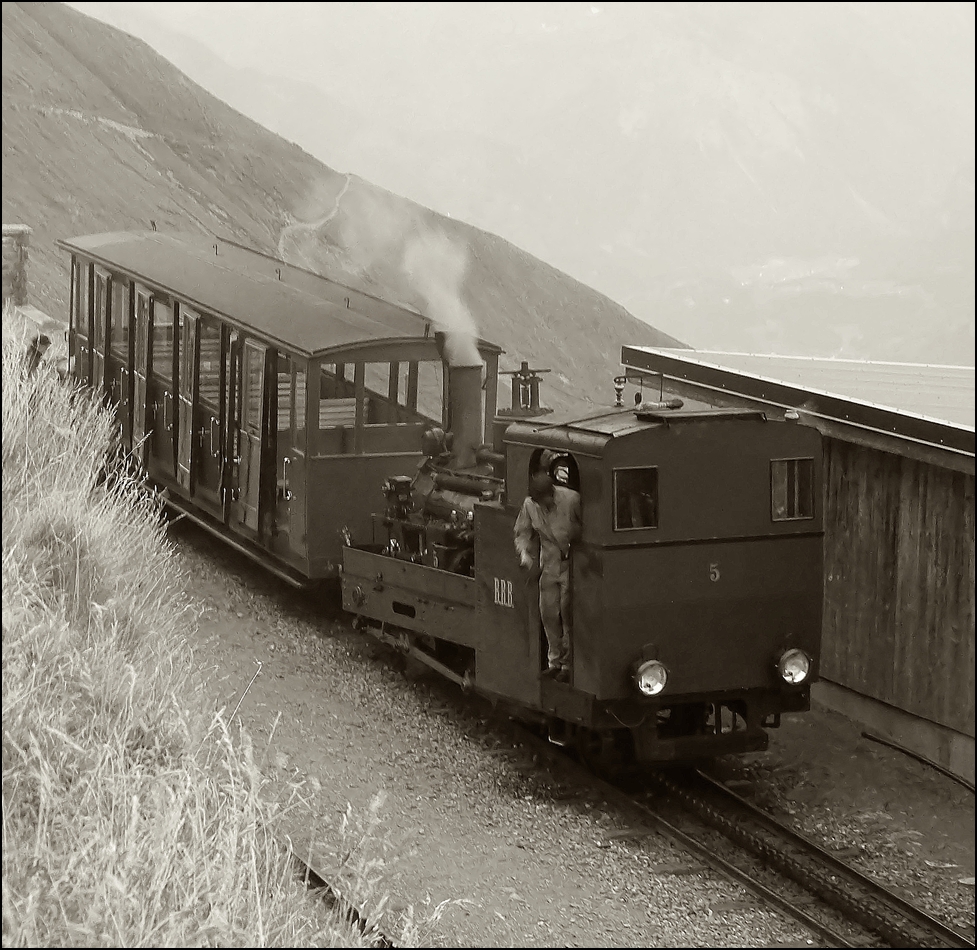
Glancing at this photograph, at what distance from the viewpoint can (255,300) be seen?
1370 cm

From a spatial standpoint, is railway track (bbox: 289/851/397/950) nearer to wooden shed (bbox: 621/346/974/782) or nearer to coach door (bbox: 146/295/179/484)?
wooden shed (bbox: 621/346/974/782)

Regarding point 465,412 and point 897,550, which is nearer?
point 897,550

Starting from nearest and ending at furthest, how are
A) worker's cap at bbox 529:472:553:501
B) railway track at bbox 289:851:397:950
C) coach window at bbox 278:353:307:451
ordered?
railway track at bbox 289:851:397:950 < worker's cap at bbox 529:472:553:501 < coach window at bbox 278:353:307:451

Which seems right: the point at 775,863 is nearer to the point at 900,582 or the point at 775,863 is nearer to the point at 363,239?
the point at 900,582

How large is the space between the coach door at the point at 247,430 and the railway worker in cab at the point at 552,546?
451 cm

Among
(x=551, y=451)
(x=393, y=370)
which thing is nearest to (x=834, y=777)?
(x=551, y=451)

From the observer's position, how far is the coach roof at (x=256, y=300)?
41.4ft

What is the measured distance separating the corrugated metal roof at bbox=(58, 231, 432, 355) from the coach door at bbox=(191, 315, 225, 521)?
44 cm

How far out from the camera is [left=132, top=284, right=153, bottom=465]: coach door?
1560 centimetres

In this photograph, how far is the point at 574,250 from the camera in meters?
75.0

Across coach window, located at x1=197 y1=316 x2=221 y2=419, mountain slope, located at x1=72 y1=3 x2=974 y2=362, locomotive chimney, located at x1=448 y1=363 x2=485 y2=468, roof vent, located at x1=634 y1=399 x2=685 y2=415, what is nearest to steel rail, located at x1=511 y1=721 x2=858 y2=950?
locomotive chimney, located at x1=448 y1=363 x2=485 y2=468

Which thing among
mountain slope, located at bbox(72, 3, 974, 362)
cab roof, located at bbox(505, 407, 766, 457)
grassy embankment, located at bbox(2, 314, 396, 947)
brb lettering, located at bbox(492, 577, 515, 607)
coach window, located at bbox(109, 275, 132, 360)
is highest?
mountain slope, located at bbox(72, 3, 974, 362)

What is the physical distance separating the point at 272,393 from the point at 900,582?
5922 mm

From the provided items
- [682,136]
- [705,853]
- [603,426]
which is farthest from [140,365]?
[682,136]
